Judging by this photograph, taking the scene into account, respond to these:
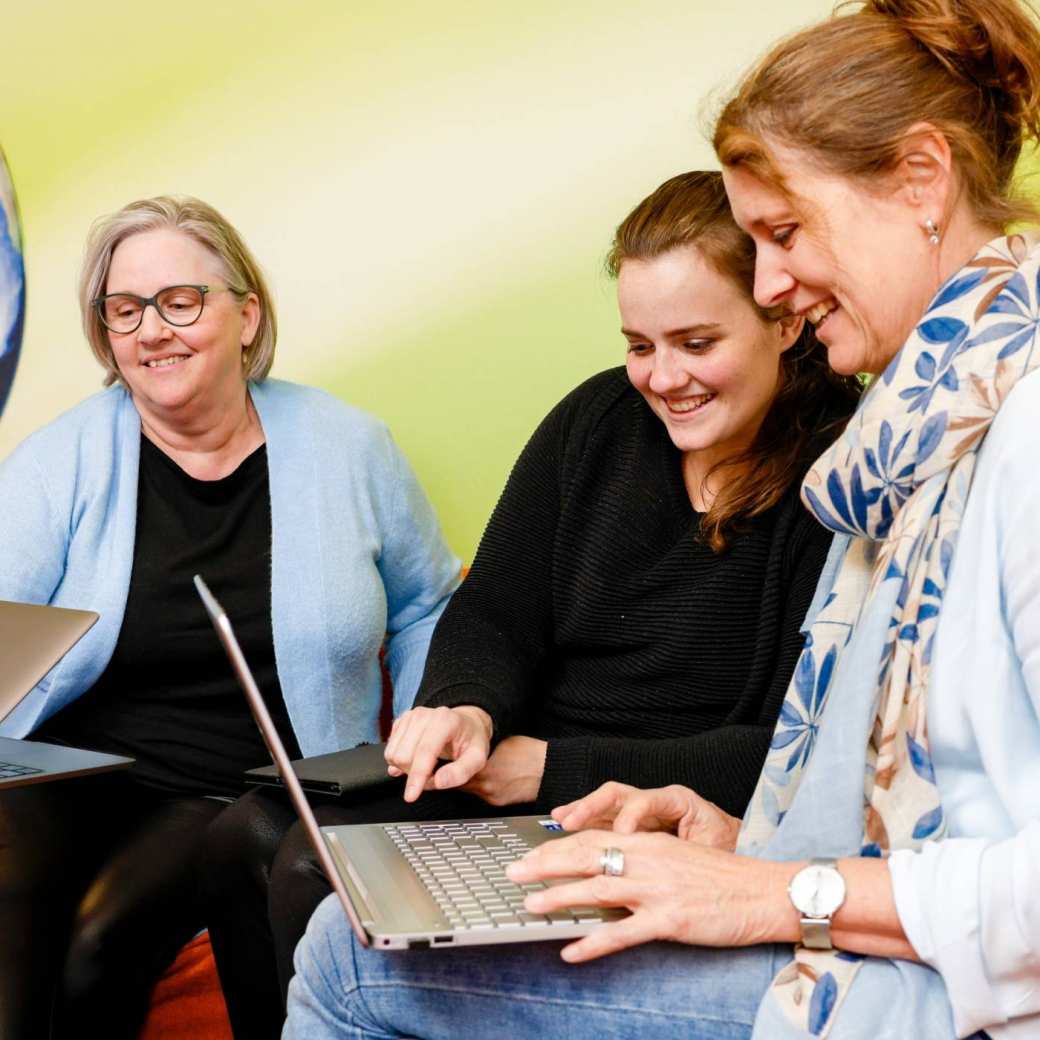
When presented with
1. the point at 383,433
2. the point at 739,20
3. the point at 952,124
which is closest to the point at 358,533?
the point at 383,433

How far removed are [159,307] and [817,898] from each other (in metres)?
1.49

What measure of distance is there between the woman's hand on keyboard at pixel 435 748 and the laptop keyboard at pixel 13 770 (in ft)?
1.36

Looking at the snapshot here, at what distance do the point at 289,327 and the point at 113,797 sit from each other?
39.1 inches

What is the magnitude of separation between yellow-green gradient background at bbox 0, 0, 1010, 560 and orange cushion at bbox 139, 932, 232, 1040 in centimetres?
95

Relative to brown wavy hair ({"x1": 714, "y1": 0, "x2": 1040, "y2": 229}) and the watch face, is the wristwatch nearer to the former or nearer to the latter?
the watch face

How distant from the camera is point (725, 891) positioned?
3.23 feet

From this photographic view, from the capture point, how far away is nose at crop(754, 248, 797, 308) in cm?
124

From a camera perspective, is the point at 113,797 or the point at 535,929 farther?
the point at 113,797

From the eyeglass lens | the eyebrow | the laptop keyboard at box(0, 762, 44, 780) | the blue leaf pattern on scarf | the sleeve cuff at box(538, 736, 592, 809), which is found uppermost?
the eyeglass lens

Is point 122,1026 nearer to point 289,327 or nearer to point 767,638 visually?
point 767,638

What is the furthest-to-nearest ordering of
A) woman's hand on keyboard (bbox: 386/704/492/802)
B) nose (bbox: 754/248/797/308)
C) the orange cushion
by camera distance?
the orange cushion → woman's hand on keyboard (bbox: 386/704/492/802) → nose (bbox: 754/248/797/308)

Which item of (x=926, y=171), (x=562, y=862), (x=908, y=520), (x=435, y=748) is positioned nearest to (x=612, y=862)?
(x=562, y=862)

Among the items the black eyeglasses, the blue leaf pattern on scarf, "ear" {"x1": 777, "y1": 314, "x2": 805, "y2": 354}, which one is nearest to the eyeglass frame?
the black eyeglasses

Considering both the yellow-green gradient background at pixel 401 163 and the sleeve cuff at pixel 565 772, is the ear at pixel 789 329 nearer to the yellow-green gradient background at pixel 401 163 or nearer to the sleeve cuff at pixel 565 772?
the sleeve cuff at pixel 565 772
